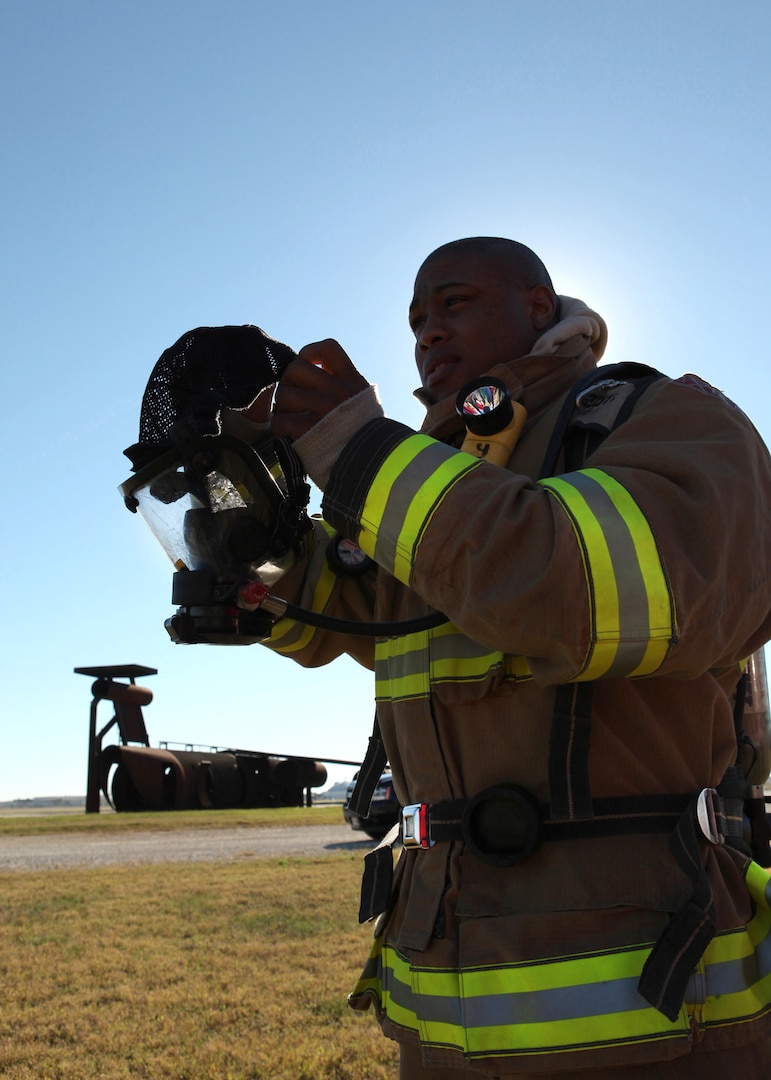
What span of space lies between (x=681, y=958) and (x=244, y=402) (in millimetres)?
1224

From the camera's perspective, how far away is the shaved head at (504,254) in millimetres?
2148

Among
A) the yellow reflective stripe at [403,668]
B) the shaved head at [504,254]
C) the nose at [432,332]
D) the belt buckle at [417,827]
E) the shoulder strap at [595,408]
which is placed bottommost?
the belt buckle at [417,827]

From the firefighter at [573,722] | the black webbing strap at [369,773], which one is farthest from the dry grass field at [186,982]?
the firefighter at [573,722]

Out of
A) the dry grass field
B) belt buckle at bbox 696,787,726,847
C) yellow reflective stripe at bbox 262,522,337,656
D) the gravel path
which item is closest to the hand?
yellow reflective stripe at bbox 262,522,337,656

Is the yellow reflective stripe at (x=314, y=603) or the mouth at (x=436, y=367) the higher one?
the mouth at (x=436, y=367)

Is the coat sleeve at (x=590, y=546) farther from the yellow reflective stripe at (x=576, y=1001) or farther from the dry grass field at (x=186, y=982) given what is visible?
the dry grass field at (x=186, y=982)

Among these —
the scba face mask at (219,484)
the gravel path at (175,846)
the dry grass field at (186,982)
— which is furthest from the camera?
the gravel path at (175,846)

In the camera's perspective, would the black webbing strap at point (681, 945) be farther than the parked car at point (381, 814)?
No

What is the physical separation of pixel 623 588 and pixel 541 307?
108cm

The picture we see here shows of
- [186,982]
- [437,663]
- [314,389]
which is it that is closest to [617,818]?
[437,663]

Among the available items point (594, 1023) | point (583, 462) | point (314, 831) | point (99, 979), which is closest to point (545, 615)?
point (583, 462)

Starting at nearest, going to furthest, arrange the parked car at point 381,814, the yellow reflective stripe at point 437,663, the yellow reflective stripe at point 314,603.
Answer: the yellow reflective stripe at point 437,663
the yellow reflective stripe at point 314,603
the parked car at point 381,814

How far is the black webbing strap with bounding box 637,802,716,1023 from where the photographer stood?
4.20ft

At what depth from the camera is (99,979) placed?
4.55m
